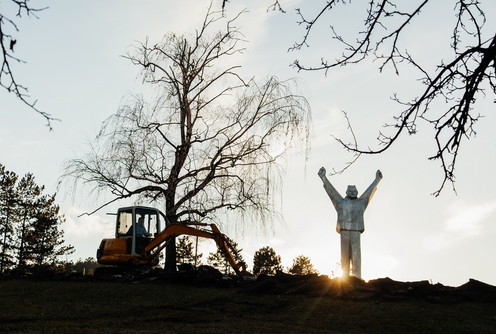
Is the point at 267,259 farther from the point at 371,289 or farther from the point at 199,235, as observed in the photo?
the point at 371,289

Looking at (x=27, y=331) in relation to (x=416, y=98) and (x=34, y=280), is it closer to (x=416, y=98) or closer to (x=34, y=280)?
(x=416, y=98)

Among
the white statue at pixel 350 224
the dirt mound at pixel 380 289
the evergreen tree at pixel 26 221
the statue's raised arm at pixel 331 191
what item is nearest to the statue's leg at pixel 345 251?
the white statue at pixel 350 224

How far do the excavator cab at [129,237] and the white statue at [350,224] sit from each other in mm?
6379

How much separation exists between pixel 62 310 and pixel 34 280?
Result: 23.0 feet

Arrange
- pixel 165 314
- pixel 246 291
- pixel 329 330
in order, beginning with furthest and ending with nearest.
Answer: pixel 246 291 → pixel 165 314 → pixel 329 330

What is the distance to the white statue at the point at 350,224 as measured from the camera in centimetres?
1471

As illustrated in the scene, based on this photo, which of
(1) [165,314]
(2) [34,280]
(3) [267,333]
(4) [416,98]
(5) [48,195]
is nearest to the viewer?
(4) [416,98]

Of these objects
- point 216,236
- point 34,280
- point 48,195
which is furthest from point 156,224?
point 48,195

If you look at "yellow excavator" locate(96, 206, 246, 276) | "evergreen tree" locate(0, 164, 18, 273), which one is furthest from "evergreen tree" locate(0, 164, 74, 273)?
"yellow excavator" locate(96, 206, 246, 276)

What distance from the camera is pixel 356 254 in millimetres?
14727

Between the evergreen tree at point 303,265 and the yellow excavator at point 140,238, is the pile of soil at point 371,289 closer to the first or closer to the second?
the yellow excavator at point 140,238

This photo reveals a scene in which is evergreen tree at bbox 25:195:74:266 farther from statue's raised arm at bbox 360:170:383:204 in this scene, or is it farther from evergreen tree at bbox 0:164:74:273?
statue's raised arm at bbox 360:170:383:204

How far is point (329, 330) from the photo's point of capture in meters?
9.79

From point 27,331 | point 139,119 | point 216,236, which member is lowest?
point 27,331
